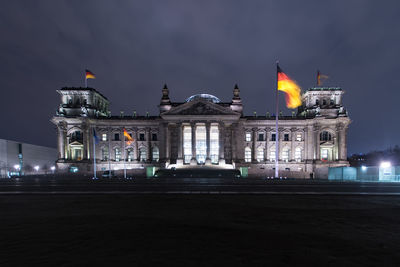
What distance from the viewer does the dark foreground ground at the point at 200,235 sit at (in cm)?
528

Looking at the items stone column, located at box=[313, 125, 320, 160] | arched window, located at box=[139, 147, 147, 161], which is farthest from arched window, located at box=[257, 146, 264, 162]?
arched window, located at box=[139, 147, 147, 161]

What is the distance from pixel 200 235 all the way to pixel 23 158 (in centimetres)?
8549

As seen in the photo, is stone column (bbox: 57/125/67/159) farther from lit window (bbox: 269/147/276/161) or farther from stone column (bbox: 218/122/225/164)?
lit window (bbox: 269/147/276/161)

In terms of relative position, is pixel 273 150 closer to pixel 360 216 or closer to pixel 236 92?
Result: pixel 236 92

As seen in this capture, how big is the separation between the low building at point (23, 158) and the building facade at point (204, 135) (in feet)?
41.1

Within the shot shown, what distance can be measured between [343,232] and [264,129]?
62.0m

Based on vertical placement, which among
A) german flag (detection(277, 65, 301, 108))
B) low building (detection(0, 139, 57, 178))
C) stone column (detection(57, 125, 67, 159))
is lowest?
low building (detection(0, 139, 57, 178))

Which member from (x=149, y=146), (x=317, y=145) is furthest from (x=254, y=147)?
(x=149, y=146)

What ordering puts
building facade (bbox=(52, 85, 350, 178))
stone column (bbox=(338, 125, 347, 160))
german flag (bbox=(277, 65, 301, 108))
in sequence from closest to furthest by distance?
german flag (bbox=(277, 65, 301, 108)), building facade (bbox=(52, 85, 350, 178)), stone column (bbox=(338, 125, 347, 160))

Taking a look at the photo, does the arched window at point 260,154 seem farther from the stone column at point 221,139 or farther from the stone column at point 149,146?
the stone column at point 149,146

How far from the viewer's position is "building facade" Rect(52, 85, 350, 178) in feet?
199

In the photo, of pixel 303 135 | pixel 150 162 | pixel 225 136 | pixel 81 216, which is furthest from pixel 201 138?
pixel 81 216

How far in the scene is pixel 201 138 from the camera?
2505 inches

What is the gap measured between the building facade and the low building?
12.5 metres
